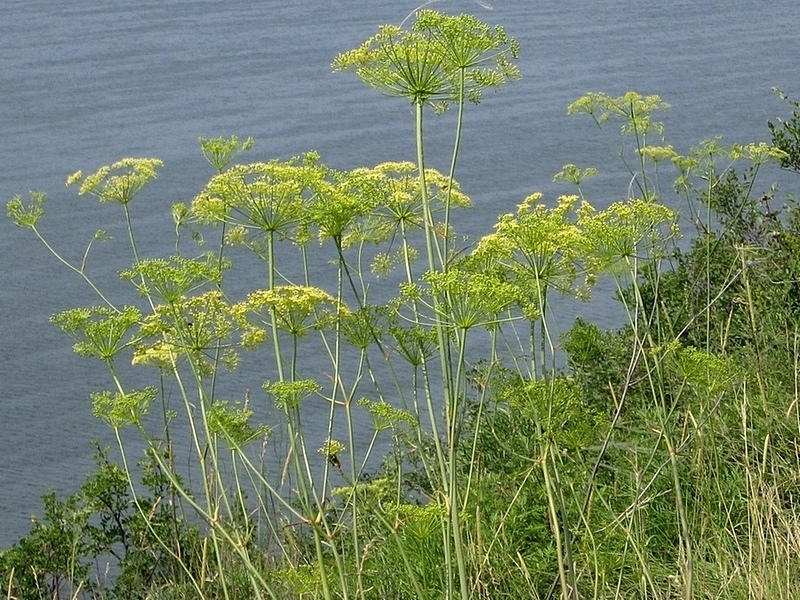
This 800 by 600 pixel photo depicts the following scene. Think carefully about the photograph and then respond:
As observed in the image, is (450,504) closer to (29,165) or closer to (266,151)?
(266,151)

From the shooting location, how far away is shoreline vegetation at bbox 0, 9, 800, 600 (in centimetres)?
286

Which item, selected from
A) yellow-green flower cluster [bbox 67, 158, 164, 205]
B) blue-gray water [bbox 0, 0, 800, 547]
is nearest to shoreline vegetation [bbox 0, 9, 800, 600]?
yellow-green flower cluster [bbox 67, 158, 164, 205]

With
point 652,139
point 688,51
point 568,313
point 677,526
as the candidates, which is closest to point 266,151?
point 652,139

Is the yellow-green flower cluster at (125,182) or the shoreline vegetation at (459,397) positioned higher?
the yellow-green flower cluster at (125,182)

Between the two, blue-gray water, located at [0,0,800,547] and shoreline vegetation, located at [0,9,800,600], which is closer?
shoreline vegetation, located at [0,9,800,600]

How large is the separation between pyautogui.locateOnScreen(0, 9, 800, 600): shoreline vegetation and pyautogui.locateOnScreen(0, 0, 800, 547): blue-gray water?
6.31 feet

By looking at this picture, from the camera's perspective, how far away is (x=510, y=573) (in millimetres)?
4320

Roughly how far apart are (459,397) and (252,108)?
540 inches

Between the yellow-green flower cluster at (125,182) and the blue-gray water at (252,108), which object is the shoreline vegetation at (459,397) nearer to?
the yellow-green flower cluster at (125,182)

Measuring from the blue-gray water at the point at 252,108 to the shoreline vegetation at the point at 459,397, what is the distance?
192 centimetres

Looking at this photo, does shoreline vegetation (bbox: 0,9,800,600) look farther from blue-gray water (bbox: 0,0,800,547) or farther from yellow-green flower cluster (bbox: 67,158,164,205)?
blue-gray water (bbox: 0,0,800,547)

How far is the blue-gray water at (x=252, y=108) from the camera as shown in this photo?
9625 millimetres

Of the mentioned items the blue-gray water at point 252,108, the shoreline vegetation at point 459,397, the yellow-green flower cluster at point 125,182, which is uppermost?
the yellow-green flower cluster at point 125,182

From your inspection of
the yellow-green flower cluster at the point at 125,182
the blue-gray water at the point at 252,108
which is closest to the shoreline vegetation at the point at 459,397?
the yellow-green flower cluster at the point at 125,182
